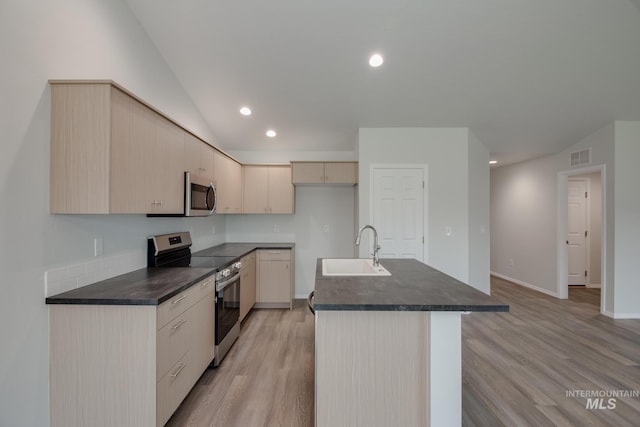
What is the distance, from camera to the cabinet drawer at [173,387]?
1.61 m

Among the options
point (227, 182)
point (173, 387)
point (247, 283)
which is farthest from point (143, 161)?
point (247, 283)

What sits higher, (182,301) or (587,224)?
(587,224)

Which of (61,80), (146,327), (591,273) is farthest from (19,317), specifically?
(591,273)

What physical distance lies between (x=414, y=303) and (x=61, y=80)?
243 cm

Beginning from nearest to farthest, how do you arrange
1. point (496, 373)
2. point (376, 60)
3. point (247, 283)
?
point (496, 373) → point (376, 60) → point (247, 283)

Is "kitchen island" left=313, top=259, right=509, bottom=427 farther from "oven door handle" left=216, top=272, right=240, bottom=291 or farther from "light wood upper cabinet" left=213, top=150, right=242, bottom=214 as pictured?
"light wood upper cabinet" left=213, top=150, right=242, bottom=214

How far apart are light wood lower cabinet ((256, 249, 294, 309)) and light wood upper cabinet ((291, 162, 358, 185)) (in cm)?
114

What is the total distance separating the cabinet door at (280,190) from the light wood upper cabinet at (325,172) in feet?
0.60

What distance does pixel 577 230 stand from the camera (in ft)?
17.0

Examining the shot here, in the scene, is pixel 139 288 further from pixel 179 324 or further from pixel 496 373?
pixel 496 373

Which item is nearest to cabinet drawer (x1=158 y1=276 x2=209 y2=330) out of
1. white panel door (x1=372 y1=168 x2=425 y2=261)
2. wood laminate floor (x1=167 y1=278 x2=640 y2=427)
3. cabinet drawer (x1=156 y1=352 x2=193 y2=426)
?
cabinet drawer (x1=156 y1=352 x2=193 y2=426)

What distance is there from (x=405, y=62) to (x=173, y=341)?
10.7ft

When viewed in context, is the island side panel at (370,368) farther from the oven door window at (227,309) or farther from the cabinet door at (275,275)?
the cabinet door at (275,275)

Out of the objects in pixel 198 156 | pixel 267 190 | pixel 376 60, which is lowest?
pixel 267 190
